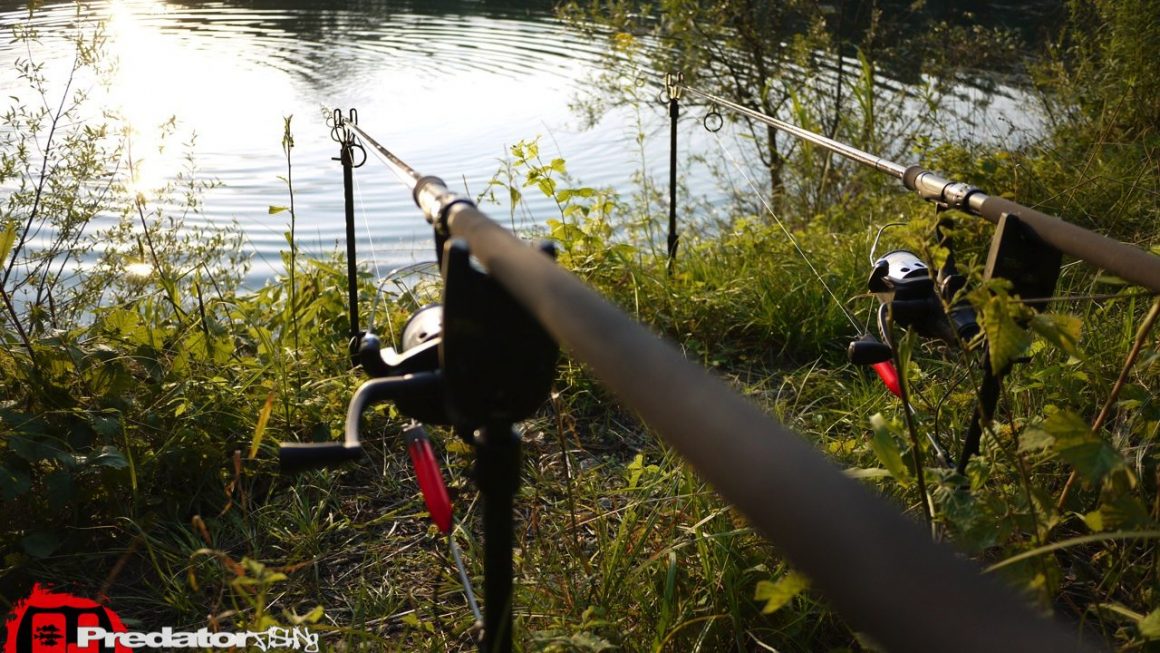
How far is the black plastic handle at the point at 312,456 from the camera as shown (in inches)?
35.0

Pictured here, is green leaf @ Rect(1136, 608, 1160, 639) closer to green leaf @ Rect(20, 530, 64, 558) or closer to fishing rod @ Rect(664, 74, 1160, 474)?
fishing rod @ Rect(664, 74, 1160, 474)

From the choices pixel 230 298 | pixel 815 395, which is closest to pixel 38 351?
pixel 230 298

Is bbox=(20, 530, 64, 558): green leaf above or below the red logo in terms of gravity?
above

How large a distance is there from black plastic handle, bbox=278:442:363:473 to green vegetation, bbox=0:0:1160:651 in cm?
23

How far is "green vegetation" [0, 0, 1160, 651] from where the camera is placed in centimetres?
131

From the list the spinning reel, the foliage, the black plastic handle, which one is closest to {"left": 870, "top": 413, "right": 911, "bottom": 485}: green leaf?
the spinning reel

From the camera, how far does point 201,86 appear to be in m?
9.77

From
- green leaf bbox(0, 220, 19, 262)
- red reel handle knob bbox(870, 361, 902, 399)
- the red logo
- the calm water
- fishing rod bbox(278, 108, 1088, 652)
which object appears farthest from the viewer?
the calm water

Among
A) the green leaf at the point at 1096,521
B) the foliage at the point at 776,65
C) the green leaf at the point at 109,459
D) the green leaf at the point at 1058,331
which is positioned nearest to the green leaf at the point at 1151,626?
the green leaf at the point at 1096,521

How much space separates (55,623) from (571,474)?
115 centimetres

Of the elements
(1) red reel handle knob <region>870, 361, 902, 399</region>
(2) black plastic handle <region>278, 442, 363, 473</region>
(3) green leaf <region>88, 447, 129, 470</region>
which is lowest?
(3) green leaf <region>88, 447, 129, 470</region>

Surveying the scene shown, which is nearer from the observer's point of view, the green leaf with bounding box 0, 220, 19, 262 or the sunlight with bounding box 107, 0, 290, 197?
the green leaf with bounding box 0, 220, 19, 262

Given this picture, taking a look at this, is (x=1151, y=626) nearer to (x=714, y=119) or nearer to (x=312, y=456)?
(x=312, y=456)

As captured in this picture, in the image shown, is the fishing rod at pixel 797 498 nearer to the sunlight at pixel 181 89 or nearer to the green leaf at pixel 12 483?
the green leaf at pixel 12 483
